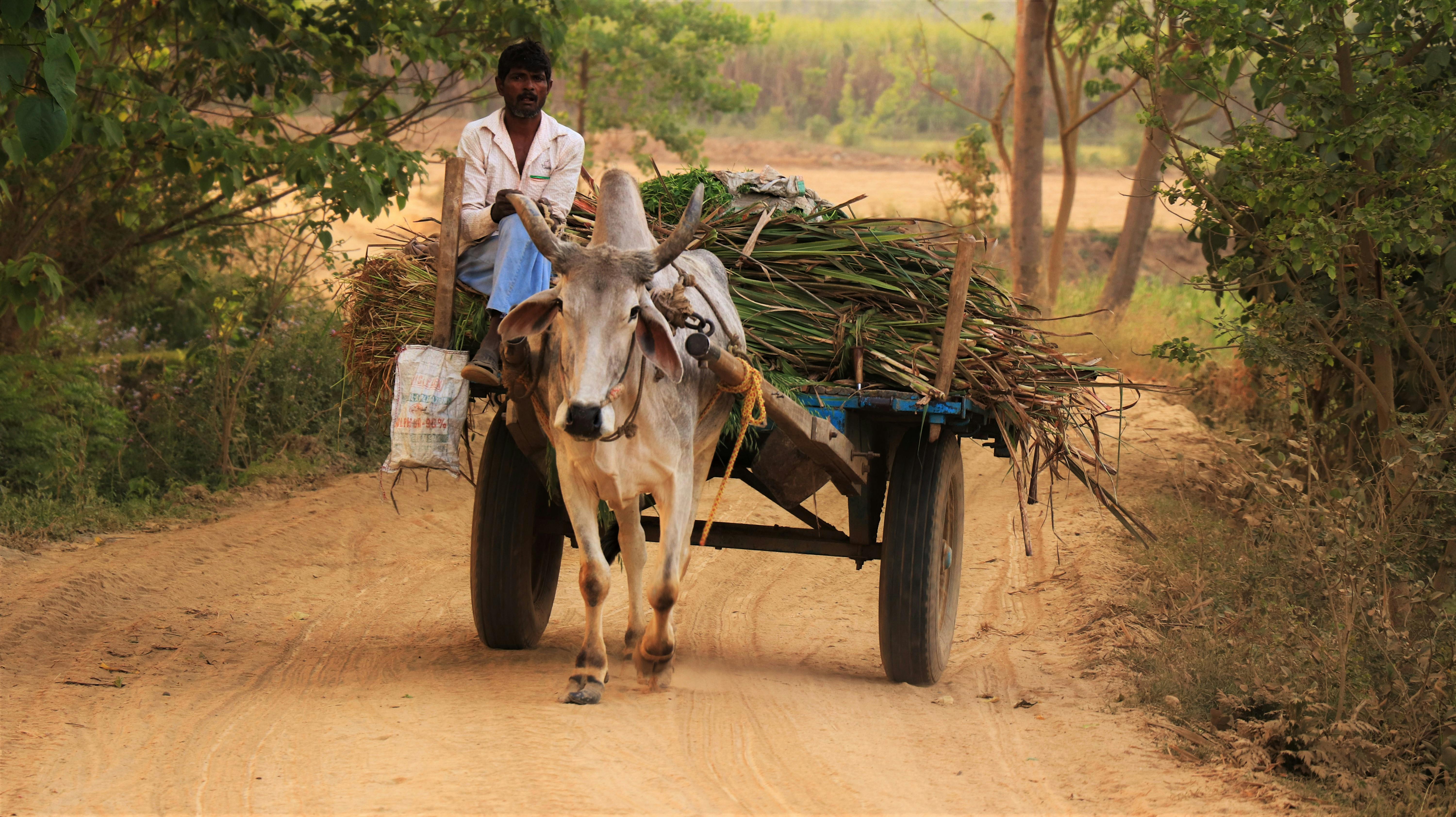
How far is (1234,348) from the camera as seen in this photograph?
32.2 ft

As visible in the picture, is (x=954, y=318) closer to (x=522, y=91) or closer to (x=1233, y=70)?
(x=522, y=91)

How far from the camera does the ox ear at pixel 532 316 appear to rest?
3.78 metres

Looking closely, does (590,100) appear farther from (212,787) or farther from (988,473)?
(212,787)

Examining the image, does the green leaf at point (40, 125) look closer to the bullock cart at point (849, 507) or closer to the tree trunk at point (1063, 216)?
the bullock cart at point (849, 507)

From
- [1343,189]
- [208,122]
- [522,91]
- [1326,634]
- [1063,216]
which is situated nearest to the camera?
[1326,634]

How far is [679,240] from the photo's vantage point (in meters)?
3.74

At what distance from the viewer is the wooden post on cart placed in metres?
4.46

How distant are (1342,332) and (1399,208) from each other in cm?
129

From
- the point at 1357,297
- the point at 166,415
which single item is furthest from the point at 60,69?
the point at 1357,297

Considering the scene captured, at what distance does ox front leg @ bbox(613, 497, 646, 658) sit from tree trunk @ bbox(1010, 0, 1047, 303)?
26.1 ft

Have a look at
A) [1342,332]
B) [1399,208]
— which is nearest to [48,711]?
[1399,208]

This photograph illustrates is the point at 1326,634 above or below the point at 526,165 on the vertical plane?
below

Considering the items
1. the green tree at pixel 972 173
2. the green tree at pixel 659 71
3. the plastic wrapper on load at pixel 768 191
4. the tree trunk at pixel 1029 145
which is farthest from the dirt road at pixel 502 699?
the green tree at pixel 659 71

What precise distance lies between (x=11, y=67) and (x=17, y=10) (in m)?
0.32
